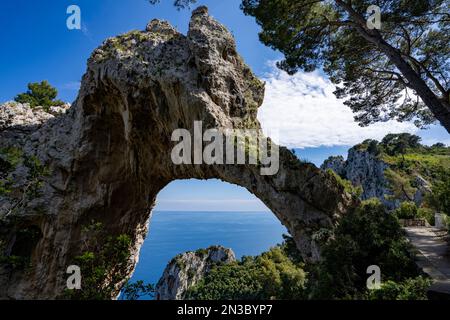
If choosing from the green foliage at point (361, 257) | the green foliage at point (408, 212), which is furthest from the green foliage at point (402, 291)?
the green foliage at point (408, 212)

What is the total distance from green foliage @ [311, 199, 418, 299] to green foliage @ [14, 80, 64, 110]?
3186 centimetres

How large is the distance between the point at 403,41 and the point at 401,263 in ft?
37.9

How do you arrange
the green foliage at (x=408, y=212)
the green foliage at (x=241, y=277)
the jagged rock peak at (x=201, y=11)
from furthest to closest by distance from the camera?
the green foliage at (x=241, y=277), the green foliage at (x=408, y=212), the jagged rock peak at (x=201, y=11)

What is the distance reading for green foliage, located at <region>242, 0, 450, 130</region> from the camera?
406 inches

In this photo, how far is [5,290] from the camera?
15.5 metres

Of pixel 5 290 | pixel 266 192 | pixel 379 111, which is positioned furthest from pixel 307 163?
pixel 5 290

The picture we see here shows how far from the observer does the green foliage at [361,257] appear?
21.5 ft

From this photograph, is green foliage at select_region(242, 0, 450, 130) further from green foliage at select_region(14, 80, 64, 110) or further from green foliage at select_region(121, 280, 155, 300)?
green foliage at select_region(14, 80, 64, 110)

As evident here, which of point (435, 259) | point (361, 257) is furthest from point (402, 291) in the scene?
point (435, 259)

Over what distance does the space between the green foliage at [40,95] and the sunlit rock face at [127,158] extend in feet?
36.6

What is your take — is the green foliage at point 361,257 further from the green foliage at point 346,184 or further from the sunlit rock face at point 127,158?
the green foliage at point 346,184

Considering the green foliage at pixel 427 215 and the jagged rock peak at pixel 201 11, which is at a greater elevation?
the jagged rock peak at pixel 201 11

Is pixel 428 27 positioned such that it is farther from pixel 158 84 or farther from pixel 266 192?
pixel 158 84

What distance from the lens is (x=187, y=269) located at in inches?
2084
